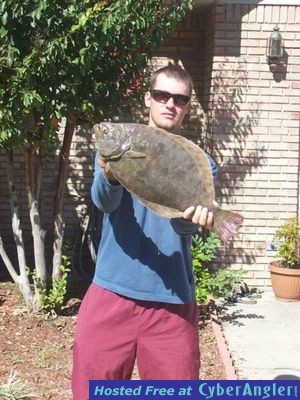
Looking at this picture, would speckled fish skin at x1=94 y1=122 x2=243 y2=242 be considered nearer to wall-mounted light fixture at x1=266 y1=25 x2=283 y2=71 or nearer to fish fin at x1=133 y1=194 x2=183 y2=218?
fish fin at x1=133 y1=194 x2=183 y2=218

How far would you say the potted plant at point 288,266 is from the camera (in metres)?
6.59

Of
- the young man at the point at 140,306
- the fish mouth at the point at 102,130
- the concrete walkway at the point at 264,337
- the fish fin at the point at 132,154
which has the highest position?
the fish mouth at the point at 102,130

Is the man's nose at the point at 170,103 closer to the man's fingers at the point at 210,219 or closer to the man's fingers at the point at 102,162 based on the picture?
the man's fingers at the point at 102,162

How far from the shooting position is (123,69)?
5.41 meters

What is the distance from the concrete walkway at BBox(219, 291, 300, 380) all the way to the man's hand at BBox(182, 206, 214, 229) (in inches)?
107

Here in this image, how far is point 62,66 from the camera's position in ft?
15.8

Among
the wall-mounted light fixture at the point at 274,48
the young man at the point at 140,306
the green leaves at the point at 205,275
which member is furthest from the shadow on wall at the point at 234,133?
the young man at the point at 140,306

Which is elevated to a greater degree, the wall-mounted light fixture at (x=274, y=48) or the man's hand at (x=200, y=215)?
the wall-mounted light fixture at (x=274, y=48)

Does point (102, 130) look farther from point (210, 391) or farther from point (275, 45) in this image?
point (275, 45)

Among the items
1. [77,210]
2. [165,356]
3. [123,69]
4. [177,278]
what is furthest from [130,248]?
[77,210]

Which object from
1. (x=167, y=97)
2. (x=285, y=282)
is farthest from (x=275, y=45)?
(x=167, y=97)

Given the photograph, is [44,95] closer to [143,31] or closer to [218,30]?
[143,31]

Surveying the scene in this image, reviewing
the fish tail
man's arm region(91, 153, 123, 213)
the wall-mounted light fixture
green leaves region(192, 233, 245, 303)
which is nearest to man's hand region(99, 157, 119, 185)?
man's arm region(91, 153, 123, 213)

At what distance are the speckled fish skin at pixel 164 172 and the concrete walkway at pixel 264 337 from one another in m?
2.73
